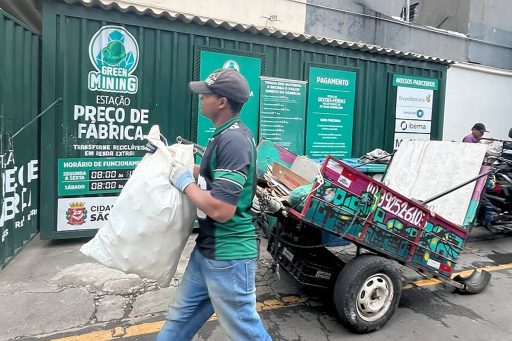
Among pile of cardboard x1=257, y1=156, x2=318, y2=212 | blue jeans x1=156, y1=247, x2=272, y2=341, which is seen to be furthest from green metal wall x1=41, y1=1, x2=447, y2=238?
blue jeans x1=156, y1=247, x2=272, y2=341

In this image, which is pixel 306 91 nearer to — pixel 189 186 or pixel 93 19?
pixel 93 19

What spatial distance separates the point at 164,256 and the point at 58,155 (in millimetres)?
3842

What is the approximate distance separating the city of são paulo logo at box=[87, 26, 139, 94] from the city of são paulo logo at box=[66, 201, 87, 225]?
1.54m

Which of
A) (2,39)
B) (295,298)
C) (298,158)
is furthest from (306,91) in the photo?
(2,39)

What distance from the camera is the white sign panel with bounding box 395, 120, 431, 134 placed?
8188 millimetres

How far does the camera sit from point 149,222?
219 cm

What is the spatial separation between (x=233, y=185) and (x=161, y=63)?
4372 mm

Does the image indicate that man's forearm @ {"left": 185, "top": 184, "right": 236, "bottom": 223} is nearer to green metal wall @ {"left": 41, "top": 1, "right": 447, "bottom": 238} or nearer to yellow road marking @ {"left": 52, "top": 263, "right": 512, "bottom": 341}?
yellow road marking @ {"left": 52, "top": 263, "right": 512, "bottom": 341}

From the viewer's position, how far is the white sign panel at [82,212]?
555 centimetres

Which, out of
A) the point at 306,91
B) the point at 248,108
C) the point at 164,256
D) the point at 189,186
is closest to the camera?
the point at 189,186

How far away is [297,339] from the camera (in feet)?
11.4

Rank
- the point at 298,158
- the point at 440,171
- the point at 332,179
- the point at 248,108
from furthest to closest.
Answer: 1. the point at 248,108
2. the point at 440,171
3. the point at 298,158
4. the point at 332,179

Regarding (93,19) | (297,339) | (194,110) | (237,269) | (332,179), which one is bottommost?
(297,339)

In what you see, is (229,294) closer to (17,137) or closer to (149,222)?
(149,222)
